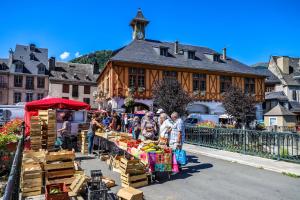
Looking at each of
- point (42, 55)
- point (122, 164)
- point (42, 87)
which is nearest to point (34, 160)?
point (122, 164)

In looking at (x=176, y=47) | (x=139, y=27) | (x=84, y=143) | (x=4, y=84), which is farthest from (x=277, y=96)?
(x=4, y=84)

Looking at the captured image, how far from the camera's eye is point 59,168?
679 centimetres

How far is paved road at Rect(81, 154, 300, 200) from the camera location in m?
6.08

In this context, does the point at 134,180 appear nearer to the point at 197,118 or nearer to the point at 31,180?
the point at 31,180

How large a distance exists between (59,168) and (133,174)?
1.89m

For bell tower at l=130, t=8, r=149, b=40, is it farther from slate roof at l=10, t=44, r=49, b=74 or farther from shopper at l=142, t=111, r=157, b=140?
shopper at l=142, t=111, r=157, b=140

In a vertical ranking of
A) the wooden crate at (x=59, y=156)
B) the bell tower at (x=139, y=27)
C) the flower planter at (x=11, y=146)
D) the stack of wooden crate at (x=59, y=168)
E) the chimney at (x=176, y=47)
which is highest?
the bell tower at (x=139, y=27)

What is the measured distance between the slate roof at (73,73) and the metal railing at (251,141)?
33.9m

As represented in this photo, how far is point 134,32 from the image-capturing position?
34.4 metres

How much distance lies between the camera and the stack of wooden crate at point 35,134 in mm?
10117

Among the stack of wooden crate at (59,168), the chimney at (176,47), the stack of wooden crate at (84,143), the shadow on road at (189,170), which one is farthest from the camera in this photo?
the chimney at (176,47)

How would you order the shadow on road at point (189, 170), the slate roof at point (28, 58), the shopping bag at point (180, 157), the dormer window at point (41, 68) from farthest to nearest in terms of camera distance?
1. the dormer window at point (41, 68)
2. the slate roof at point (28, 58)
3. the shopping bag at point (180, 157)
4. the shadow on road at point (189, 170)

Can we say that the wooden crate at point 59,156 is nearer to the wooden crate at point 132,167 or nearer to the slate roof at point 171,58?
the wooden crate at point 132,167

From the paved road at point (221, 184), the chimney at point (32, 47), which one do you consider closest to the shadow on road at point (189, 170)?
the paved road at point (221, 184)
